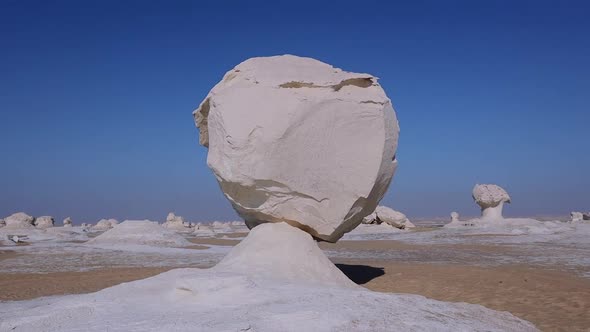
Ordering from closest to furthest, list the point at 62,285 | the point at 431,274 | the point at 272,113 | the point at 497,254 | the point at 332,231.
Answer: the point at 272,113 < the point at 332,231 < the point at 62,285 < the point at 431,274 < the point at 497,254

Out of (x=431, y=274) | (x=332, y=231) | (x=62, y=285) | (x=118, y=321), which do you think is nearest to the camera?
(x=118, y=321)

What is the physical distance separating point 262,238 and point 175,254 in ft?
40.6

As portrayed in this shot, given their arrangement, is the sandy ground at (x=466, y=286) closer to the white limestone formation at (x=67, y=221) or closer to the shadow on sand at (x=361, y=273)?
the shadow on sand at (x=361, y=273)

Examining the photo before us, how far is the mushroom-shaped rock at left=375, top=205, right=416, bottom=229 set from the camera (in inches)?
1647

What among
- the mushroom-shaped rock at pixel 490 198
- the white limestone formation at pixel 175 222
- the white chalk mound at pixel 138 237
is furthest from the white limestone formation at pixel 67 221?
the mushroom-shaped rock at pixel 490 198

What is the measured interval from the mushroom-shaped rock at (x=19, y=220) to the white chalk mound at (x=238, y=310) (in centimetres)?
4341

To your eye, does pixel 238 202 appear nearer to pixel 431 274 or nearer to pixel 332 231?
pixel 332 231

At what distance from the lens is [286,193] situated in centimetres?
912

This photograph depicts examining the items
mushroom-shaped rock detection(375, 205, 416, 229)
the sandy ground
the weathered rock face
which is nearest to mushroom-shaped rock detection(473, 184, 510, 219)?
mushroom-shaped rock detection(375, 205, 416, 229)

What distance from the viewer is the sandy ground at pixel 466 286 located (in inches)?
Answer: 331

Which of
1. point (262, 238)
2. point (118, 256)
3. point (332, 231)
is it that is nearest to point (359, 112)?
point (332, 231)

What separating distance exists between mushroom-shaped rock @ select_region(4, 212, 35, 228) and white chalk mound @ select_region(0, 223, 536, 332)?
43412 millimetres

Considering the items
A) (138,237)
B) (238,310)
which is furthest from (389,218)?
(238,310)

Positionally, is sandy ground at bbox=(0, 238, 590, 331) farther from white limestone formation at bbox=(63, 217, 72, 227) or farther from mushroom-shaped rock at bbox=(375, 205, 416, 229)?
white limestone formation at bbox=(63, 217, 72, 227)
